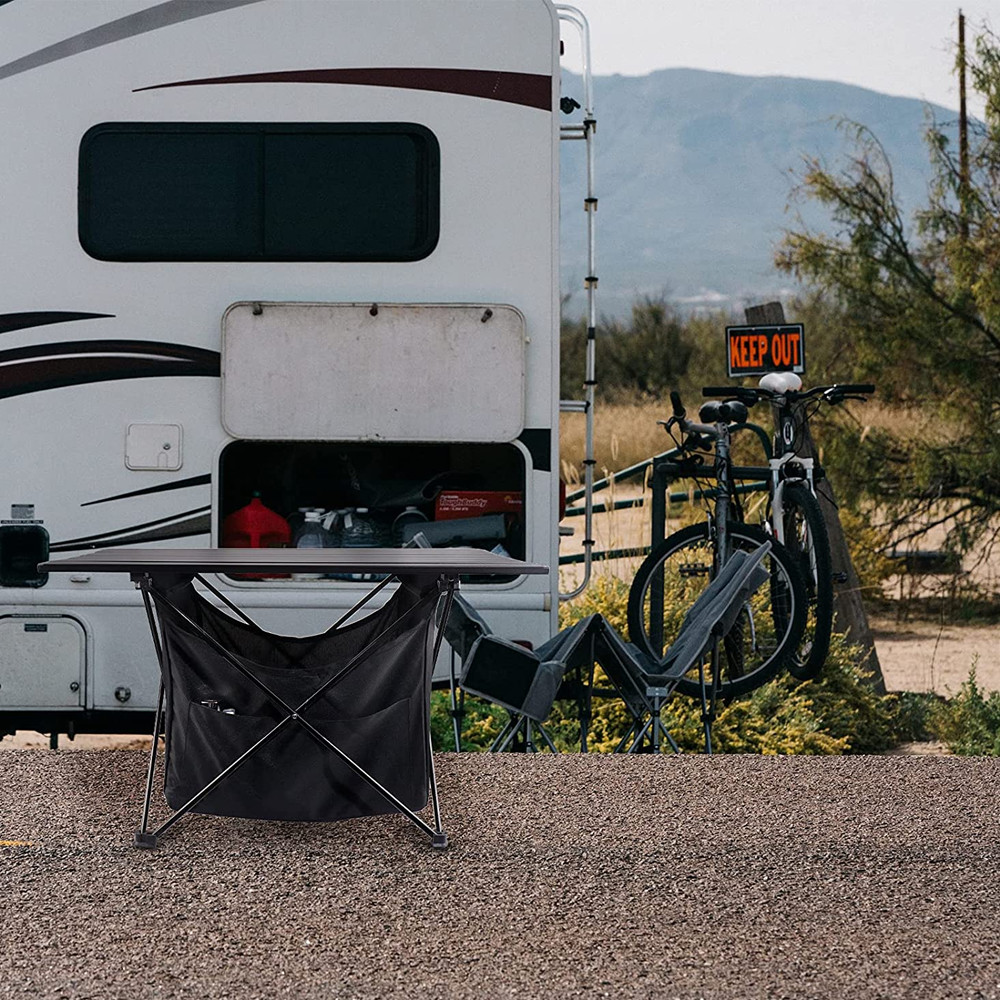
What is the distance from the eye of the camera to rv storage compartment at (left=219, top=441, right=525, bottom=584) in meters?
5.69

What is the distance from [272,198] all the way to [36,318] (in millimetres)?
912

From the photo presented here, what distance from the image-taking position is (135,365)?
18.1 feet

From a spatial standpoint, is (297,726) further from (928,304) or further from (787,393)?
(928,304)

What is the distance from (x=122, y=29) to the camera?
5590 millimetres

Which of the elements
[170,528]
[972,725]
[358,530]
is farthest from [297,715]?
[972,725]

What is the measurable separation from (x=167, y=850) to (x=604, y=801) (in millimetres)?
1179

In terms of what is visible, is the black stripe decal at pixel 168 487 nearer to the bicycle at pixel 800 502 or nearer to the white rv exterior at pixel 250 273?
the white rv exterior at pixel 250 273

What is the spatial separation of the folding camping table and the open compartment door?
4.46ft

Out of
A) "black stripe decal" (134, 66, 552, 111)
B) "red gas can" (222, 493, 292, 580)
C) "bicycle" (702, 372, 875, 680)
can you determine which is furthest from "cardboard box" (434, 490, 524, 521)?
"black stripe decal" (134, 66, 552, 111)

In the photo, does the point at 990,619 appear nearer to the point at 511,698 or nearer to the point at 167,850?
the point at 511,698

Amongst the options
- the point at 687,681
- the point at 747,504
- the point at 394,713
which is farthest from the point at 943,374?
the point at 394,713

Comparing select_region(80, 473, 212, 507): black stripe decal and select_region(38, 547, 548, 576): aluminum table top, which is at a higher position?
select_region(80, 473, 212, 507): black stripe decal

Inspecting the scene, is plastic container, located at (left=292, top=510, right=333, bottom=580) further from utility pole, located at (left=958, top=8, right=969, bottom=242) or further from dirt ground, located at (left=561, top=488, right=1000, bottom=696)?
utility pole, located at (left=958, top=8, right=969, bottom=242)

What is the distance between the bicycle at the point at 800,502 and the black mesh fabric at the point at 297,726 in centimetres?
248
